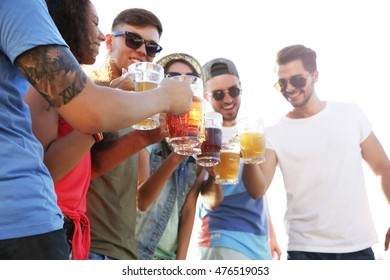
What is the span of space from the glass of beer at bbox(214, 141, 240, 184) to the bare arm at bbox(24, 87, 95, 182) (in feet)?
5.42

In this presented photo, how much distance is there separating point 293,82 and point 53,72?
3061 millimetres

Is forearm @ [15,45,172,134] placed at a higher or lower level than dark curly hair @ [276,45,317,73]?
higher

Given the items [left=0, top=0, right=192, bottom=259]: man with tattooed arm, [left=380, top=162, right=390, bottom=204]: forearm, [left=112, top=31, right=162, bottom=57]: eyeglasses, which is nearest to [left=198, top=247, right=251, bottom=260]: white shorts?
[left=380, top=162, right=390, bottom=204]: forearm

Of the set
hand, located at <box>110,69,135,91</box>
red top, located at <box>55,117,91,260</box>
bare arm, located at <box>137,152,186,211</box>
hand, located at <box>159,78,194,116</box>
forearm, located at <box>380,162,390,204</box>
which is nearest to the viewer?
hand, located at <box>159,78,194,116</box>

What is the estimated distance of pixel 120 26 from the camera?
13.4ft

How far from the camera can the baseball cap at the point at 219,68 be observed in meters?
4.73

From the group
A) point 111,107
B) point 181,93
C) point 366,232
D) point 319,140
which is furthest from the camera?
point 319,140

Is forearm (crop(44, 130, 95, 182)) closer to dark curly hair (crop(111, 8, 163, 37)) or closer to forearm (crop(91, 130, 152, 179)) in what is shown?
forearm (crop(91, 130, 152, 179))

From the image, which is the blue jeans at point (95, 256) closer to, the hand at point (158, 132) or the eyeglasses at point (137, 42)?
the hand at point (158, 132)

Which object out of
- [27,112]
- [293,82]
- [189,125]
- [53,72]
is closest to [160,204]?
[189,125]

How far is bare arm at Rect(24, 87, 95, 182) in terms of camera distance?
230cm
